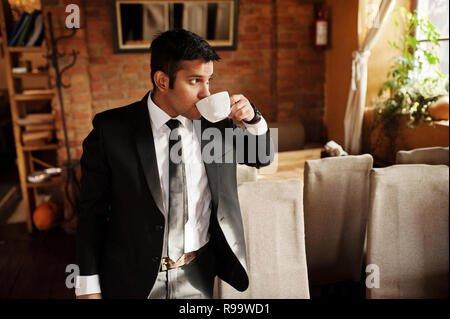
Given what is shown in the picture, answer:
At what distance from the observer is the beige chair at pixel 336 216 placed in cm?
174

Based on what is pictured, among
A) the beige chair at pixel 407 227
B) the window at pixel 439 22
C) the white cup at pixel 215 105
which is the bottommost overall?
the beige chair at pixel 407 227

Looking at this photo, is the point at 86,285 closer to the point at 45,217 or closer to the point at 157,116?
the point at 157,116

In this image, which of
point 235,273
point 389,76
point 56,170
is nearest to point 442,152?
point 389,76

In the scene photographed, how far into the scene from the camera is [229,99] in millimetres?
832

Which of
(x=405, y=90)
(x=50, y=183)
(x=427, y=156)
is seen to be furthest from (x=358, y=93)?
(x=50, y=183)

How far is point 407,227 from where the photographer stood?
5.08 feet

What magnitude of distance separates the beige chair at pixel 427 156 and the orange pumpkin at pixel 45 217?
7.94ft

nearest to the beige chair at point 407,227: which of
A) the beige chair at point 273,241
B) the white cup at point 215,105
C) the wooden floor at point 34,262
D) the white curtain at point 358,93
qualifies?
the white curtain at point 358,93

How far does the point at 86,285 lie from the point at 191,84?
571 millimetres

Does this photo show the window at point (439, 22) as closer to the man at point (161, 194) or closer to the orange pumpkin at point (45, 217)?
the man at point (161, 194)

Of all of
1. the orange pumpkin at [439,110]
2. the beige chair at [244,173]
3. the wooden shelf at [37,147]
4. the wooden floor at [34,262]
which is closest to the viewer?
the beige chair at [244,173]

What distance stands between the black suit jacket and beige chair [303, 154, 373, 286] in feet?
2.54

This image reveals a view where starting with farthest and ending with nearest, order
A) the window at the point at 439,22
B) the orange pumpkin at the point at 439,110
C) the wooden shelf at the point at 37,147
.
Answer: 1. the wooden shelf at the point at 37,147
2. the orange pumpkin at the point at 439,110
3. the window at the point at 439,22

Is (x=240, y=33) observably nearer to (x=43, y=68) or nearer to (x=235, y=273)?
(x=235, y=273)
